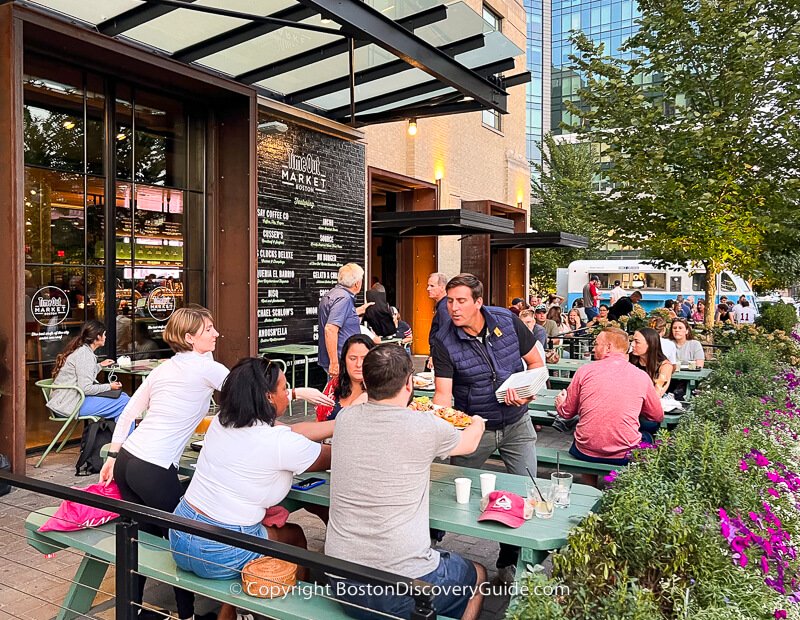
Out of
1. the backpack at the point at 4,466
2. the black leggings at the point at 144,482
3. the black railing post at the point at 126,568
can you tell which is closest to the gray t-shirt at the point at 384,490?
the black railing post at the point at 126,568

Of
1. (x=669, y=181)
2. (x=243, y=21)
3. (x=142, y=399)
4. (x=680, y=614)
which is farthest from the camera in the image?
(x=669, y=181)

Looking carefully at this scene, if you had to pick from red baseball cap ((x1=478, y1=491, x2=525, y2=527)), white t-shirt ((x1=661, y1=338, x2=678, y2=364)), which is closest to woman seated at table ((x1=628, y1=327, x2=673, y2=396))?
white t-shirt ((x1=661, y1=338, x2=678, y2=364))

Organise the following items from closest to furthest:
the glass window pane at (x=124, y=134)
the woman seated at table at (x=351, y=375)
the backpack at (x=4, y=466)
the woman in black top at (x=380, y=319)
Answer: the woman seated at table at (x=351, y=375), the backpack at (x=4, y=466), the glass window pane at (x=124, y=134), the woman in black top at (x=380, y=319)

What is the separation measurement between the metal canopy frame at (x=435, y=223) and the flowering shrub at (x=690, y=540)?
8421 mm

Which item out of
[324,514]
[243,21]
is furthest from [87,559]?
[243,21]

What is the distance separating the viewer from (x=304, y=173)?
996cm

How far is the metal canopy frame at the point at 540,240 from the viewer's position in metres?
16.5

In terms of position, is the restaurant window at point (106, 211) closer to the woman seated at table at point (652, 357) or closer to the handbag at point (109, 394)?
the handbag at point (109, 394)

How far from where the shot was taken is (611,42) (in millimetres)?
62750

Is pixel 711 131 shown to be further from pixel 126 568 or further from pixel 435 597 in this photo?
pixel 126 568

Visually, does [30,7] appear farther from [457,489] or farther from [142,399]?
[457,489]

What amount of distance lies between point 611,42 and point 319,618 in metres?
68.6

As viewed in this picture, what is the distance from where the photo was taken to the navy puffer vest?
13.5 feet

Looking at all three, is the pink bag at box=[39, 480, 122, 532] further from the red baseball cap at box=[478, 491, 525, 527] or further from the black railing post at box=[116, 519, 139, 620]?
the red baseball cap at box=[478, 491, 525, 527]
